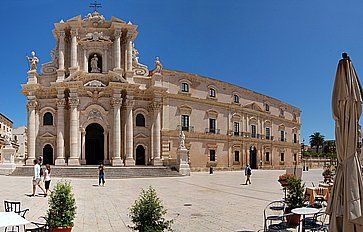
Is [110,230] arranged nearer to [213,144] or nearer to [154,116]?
[154,116]

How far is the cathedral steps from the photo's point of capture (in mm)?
30375

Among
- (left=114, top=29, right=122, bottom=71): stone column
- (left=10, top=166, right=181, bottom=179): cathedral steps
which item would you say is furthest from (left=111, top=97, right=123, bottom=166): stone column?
(left=114, top=29, right=122, bottom=71): stone column

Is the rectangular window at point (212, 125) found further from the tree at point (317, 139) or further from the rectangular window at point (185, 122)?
the tree at point (317, 139)

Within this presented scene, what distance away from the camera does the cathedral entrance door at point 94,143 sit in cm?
3803

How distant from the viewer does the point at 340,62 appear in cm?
573

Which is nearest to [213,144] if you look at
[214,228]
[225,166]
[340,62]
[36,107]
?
[225,166]

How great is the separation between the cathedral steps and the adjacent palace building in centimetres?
316

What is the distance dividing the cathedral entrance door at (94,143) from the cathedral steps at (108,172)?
5.58 m

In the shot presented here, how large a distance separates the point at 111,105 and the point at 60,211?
100.0 ft

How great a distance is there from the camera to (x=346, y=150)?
5477 millimetres

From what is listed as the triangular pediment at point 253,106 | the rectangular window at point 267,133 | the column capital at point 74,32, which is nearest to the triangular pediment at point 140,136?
the column capital at point 74,32

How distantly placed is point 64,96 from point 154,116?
30.9 feet

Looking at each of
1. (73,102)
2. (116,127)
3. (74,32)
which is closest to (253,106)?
(116,127)

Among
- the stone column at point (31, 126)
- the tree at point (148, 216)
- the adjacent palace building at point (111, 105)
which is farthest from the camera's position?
the adjacent palace building at point (111, 105)
